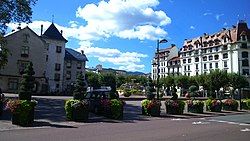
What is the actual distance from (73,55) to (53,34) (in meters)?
9.76

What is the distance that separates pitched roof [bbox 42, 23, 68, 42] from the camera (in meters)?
68.6

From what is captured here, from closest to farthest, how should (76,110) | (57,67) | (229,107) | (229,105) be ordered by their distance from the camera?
(76,110)
(229,105)
(229,107)
(57,67)

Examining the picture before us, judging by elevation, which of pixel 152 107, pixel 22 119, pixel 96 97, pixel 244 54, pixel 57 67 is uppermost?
pixel 244 54

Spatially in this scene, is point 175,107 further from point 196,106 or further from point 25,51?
point 25,51

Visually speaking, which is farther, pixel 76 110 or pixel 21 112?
pixel 76 110

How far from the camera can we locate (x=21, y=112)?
15.5 meters

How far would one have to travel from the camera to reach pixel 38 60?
2413 inches

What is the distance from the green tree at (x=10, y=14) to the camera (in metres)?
30.1

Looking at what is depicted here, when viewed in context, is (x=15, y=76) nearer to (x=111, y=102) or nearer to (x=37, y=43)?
(x=37, y=43)

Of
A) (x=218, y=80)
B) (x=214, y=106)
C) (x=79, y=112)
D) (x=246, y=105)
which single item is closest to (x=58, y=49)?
(x=218, y=80)

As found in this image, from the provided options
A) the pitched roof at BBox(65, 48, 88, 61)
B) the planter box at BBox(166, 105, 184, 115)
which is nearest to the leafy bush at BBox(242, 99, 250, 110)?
the planter box at BBox(166, 105, 184, 115)

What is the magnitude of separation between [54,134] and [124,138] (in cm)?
304

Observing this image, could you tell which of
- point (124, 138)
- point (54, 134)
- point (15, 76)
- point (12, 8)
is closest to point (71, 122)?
point (54, 134)

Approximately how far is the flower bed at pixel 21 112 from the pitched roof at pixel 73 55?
60325 mm
